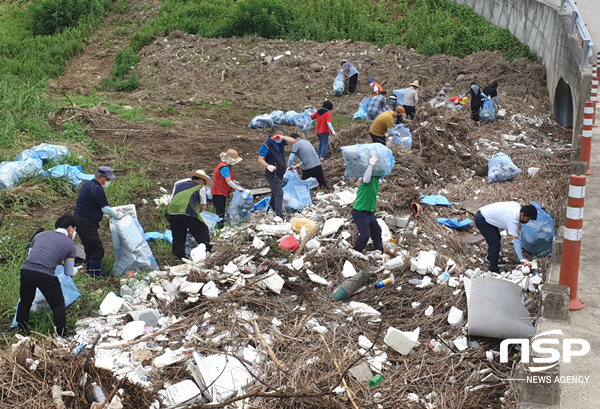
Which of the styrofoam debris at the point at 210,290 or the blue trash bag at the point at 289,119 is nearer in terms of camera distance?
the styrofoam debris at the point at 210,290

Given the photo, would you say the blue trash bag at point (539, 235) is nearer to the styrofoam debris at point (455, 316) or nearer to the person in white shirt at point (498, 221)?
the person in white shirt at point (498, 221)

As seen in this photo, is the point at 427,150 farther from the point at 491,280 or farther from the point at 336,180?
the point at 491,280

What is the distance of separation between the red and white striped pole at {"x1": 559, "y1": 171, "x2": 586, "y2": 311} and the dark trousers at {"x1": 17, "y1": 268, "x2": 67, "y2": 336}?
4389 mm

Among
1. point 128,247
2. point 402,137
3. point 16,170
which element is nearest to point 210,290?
point 128,247

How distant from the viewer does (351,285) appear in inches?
219

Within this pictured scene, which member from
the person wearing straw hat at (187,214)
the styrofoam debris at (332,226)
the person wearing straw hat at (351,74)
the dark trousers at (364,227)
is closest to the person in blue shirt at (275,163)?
the styrofoam debris at (332,226)

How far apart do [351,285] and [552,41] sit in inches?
416

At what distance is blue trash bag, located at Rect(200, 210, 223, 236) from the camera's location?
24.3ft

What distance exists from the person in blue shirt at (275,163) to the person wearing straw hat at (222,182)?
0.44 m

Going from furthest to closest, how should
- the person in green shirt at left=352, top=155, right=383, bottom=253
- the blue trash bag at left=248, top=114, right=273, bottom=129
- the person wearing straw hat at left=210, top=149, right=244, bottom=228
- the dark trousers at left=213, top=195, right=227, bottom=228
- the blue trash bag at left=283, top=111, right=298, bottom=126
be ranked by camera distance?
the blue trash bag at left=248, top=114, right=273, bottom=129 → the blue trash bag at left=283, top=111, right=298, bottom=126 → the dark trousers at left=213, top=195, right=227, bottom=228 → the person wearing straw hat at left=210, top=149, right=244, bottom=228 → the person in green shirt at left=352, top=155, right=383, bottom=253

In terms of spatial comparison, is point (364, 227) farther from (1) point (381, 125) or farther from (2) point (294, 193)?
(1) point (381, 125)

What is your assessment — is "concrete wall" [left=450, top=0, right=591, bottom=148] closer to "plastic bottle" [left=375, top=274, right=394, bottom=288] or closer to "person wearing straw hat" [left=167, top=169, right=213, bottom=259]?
"plastic bottle" [left=375, top=274, right=394, bottom=288]

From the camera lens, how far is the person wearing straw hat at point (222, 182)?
7.53 metres

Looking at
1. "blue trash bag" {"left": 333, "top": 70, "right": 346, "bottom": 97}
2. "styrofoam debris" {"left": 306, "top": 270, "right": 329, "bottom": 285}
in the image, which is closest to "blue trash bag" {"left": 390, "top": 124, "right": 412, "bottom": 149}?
"styrofoam debris" {"left": 306, "top": 270, "right": 329, "bottom": 285}
